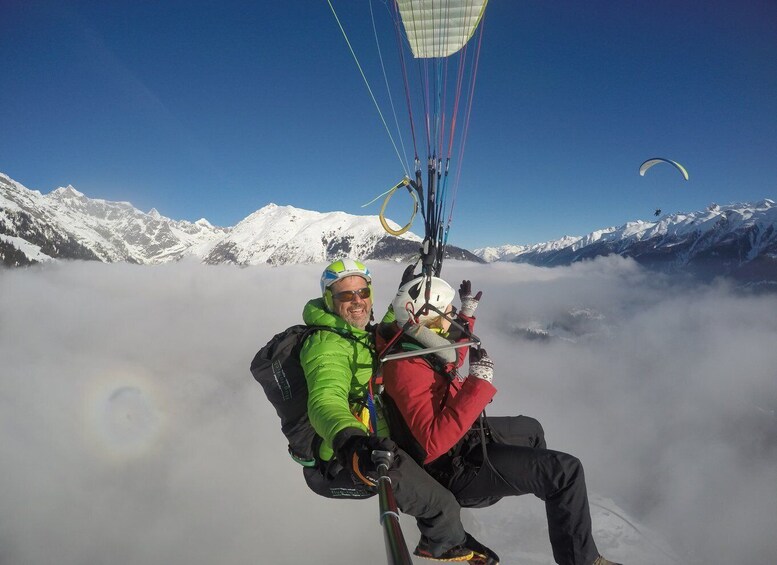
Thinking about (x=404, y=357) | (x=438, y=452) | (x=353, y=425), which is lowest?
(x=438, y=452)

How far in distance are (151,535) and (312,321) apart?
194 metres

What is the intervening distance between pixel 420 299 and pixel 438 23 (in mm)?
5078

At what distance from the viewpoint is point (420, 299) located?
11.6 ft

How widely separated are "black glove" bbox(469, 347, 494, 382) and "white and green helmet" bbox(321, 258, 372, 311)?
1401 millimetres

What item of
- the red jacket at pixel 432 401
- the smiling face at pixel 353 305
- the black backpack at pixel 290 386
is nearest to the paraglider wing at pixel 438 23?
the smiling face at pixel 353 305

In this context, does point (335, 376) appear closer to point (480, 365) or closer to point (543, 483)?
point (480, 365)

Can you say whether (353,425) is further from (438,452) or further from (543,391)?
(543,391)

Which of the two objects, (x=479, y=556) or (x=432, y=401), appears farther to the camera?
(x=479, y=556)

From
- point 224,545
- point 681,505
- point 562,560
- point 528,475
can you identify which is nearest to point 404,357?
point 528,475

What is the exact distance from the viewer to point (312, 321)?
362cm

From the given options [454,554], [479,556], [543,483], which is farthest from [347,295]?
[479,556]

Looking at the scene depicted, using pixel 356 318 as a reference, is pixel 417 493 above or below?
below

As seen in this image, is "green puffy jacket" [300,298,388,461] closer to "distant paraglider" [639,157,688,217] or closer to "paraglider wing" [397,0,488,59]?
"paraglider wing" [397,0,488,59]

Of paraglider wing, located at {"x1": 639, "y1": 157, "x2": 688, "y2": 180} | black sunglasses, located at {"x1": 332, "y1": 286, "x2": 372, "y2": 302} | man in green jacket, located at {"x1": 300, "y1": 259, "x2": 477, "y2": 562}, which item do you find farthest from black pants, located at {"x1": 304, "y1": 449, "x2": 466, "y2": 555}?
paraglider wing, located at {"x1": 639, "y1": 157, "x2": 688, "y2": 180}
